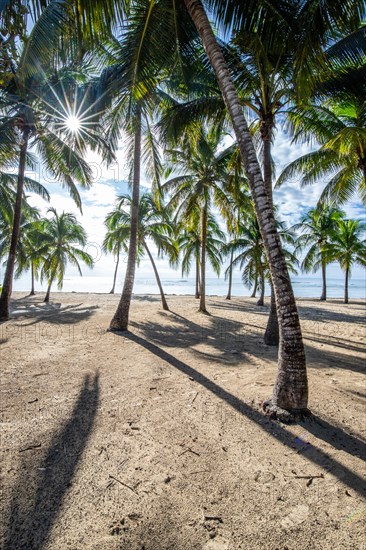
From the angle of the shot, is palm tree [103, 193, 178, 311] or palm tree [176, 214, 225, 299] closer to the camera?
palm tree [103, 193, 178, 311]

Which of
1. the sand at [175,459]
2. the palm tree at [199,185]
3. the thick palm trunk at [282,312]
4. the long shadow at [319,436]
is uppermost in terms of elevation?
the palm tree at [199,185]

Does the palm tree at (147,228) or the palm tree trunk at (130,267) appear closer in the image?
the palm tree trunk at (130,267)

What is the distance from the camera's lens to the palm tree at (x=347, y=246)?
22.4m

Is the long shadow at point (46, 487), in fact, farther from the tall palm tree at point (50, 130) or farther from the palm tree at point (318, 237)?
the palm tree at point (318, 237)

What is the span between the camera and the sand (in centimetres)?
186

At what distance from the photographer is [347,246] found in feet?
74.8

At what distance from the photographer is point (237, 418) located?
131 inches

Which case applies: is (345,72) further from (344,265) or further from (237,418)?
(344,265)

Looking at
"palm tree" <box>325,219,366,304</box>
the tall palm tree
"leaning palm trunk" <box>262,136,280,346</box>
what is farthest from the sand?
"palm tree" <box>325,219,366,304</box>

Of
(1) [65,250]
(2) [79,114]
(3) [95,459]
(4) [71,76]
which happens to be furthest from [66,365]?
(1) [65,250]

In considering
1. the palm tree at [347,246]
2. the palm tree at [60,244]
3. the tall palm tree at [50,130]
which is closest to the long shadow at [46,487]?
the tall palm tree at [50,130]

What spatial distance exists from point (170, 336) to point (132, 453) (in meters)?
5.58

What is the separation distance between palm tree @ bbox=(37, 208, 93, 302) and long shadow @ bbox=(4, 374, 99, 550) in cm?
1791

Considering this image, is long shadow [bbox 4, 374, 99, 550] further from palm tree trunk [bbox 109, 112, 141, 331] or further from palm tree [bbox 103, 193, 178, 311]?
palm tree [bbox 103, 193, 178, 311]
